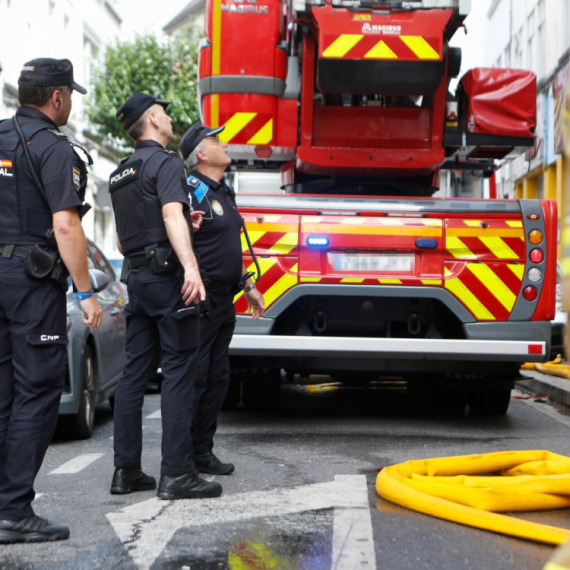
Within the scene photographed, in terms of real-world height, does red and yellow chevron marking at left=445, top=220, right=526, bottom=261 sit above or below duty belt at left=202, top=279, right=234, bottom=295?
above

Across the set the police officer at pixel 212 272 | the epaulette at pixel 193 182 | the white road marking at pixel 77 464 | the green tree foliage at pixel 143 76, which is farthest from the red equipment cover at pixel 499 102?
the green tree foliage at pixel 143 76

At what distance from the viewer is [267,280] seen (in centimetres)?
673

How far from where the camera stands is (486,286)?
6.68 metres

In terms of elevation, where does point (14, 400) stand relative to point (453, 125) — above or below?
below

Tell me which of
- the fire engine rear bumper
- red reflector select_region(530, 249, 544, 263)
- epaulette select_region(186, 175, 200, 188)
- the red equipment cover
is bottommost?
the fire engine rear bumper

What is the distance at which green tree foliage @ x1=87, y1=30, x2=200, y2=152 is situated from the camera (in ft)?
112

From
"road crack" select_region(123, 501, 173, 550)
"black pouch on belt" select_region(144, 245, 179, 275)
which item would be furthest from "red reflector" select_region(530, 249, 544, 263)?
"road crack" select_region(123, 501, 173, 550)

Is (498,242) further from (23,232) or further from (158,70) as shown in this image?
(158,70)

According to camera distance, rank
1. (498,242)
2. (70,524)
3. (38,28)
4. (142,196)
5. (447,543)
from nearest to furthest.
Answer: (447,543), (70,524), (142,196), (498,242), (38,28)

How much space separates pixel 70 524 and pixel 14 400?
579mm

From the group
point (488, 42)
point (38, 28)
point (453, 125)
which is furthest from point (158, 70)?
point (453, 125)

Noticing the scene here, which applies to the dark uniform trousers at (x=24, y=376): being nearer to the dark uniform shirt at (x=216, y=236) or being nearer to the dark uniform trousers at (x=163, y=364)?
the dark uniform trousers at (x=163, y=364)

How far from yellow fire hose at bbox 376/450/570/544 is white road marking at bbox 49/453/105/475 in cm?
179

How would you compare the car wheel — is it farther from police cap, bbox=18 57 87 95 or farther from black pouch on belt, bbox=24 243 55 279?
police cap, bbox=18 57 87 95
